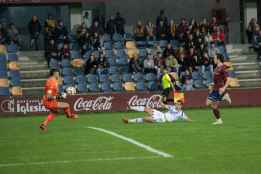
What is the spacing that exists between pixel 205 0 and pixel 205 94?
9.96 m

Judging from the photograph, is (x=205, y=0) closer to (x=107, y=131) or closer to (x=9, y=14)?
(x=9, y=14)

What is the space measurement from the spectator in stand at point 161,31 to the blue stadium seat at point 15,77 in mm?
7785

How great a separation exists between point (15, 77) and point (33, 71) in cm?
146

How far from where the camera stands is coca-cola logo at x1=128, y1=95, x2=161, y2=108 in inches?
1328

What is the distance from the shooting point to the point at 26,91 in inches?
1389

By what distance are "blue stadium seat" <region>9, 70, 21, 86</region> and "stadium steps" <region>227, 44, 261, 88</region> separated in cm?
1133

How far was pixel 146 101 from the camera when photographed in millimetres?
33875

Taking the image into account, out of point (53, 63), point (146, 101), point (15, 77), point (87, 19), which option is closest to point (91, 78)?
point (53, 63)

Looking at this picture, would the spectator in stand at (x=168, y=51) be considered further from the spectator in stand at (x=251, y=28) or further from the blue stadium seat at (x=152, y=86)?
the spectator in stand at (x=251, y=28)

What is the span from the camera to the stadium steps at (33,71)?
35.4m

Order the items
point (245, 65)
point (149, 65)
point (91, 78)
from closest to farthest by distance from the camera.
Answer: point (91, 78), point (149, 65), point (245, 65)

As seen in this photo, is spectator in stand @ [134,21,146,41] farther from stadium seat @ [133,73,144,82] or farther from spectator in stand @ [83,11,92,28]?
spectator in stand @ [83,11,92,28]

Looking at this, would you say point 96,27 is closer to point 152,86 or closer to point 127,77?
point 127,77

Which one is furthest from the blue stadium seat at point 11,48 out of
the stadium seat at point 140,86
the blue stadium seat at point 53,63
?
the stadium seat at point 140,86
